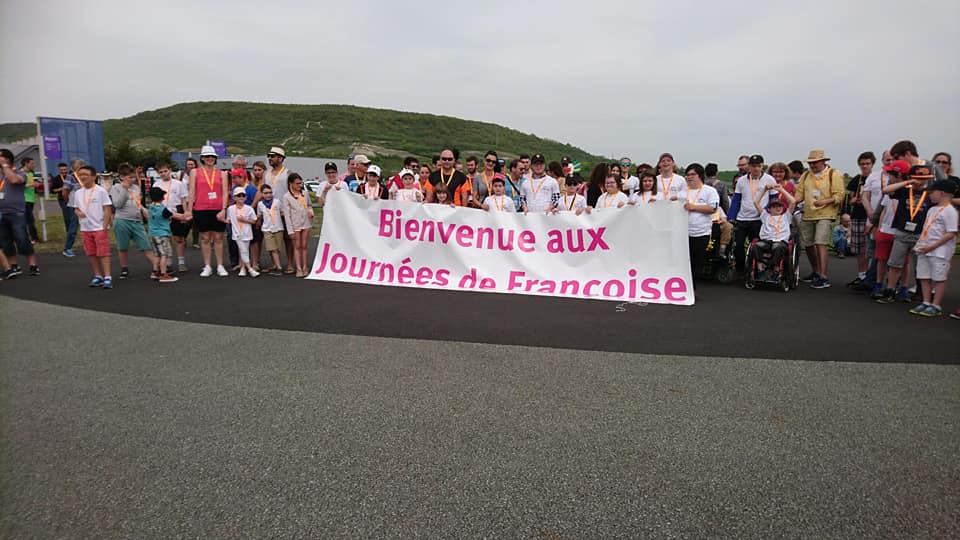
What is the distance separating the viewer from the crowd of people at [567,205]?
725cm

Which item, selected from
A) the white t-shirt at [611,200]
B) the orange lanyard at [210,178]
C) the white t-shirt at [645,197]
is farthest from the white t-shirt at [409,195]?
the white t-shirt at [645,197]

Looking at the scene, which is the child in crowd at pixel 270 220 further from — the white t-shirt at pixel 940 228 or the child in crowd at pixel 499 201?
the white t-shirt at pixel 940 228

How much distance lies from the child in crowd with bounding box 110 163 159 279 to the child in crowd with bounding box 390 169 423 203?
408cm

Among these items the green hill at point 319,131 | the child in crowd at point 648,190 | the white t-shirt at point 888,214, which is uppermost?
the green hill at point 319,131

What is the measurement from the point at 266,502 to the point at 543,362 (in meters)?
2.61

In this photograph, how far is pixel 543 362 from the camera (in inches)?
182

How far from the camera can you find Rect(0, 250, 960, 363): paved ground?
514cm

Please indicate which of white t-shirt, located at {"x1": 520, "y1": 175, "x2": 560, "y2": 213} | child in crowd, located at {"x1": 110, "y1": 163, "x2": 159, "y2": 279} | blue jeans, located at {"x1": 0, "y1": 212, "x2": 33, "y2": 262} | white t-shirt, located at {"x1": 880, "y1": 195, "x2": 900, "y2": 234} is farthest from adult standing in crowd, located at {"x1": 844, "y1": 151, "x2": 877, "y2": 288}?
blue jeans, located at {"x1": 0, "y1": 212, "x2": 33, "y2": 262}

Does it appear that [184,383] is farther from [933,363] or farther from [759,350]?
[933,363]

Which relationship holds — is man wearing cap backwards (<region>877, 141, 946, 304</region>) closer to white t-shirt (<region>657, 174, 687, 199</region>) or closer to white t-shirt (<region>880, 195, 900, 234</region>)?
white t-shirt (<region>880, 195, 900, 234</region>)

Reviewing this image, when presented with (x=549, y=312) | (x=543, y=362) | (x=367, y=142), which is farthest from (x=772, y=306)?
(x=367, y=142)

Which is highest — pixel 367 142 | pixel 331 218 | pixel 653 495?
pixel 367 142

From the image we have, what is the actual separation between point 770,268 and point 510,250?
3.94m

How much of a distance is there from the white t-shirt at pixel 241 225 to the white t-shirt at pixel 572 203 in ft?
17.6
